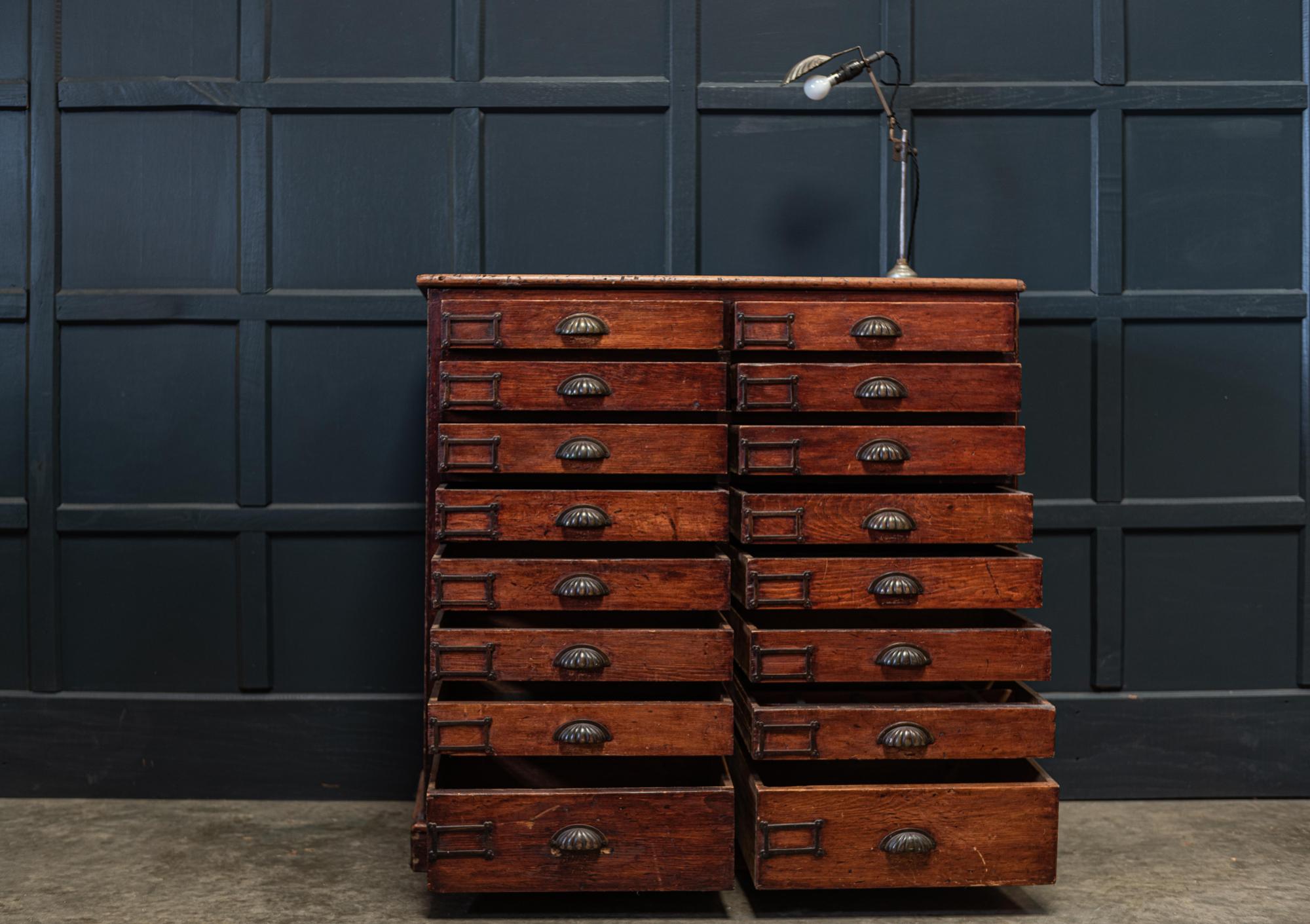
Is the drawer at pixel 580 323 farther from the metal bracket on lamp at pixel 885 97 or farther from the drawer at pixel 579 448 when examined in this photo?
the metal bracket on lamp at pixel 885 97

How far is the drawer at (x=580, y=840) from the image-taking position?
2.11 metres

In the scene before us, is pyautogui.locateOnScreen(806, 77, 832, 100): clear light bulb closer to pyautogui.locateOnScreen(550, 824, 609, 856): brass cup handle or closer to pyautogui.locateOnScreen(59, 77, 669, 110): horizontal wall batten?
pyautogui.locateOnScreen(59, 77, 669, 110): horizontal wall batten

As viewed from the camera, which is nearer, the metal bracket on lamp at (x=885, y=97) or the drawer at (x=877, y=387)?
the drawer at (x=877, y=387)

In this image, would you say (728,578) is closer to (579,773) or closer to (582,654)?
(582,654)

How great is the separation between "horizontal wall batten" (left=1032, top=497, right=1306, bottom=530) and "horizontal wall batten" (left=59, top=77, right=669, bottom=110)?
157 centimetres

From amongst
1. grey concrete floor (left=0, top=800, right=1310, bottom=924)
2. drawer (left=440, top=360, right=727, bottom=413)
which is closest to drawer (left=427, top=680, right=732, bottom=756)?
grey concrete floor (left=0, top=800, right=1310, bottom=924)

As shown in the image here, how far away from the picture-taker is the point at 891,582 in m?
2.21

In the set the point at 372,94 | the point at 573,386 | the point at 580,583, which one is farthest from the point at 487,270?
the point at 580,583

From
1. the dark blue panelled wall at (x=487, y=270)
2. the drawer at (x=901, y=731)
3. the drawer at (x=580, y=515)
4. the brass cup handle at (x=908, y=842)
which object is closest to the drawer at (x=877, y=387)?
the drawer at (x=580, y=515)

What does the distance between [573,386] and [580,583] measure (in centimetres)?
41

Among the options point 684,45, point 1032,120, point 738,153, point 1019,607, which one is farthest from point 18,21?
point 1019,607

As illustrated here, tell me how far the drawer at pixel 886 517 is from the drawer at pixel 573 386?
0.26 m

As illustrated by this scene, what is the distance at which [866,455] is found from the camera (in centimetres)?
223

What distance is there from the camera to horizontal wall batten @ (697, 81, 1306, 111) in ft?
9.44
